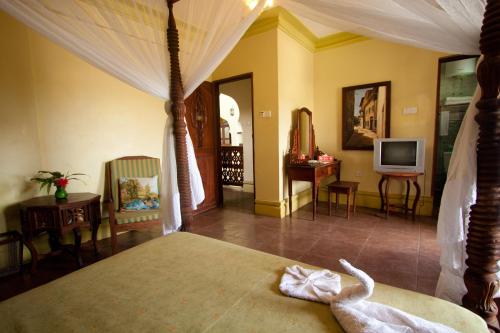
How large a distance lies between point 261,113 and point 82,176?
249cm

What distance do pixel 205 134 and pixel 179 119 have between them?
2.19 m

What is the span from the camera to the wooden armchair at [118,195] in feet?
8.43

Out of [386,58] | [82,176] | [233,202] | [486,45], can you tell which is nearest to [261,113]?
[233,202]

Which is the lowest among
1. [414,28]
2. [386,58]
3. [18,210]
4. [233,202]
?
[233,202]

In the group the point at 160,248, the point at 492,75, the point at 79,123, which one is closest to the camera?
the point at 492,75

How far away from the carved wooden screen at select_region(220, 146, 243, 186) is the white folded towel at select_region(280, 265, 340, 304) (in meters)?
4.74

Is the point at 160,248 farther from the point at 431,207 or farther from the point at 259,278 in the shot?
the point at 431,207

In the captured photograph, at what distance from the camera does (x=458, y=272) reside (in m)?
1.34

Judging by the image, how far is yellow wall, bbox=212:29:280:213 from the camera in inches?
143

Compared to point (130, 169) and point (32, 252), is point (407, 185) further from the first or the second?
point (32, 252)

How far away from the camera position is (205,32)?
1.99m

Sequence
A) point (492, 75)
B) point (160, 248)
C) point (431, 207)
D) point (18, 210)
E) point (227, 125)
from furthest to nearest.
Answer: point (227, 125) < point (431, 207) < point (18, 210) < point (160, 248) < point (492, 75)

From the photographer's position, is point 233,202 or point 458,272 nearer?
A: point 458,272

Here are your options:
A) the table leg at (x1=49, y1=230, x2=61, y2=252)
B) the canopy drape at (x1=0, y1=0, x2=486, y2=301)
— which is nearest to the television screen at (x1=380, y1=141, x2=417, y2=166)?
the canopy drape at (x1=0, y1=0, x2=486, y2=301)
